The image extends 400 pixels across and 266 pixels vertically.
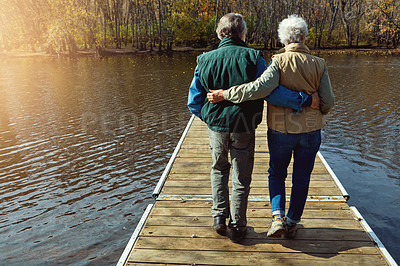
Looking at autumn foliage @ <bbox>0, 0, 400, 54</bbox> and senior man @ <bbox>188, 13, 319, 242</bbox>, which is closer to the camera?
senior man @ <bbox>188, 13, 319, 242</bbox>

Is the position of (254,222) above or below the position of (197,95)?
below

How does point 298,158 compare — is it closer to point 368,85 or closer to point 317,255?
point 317,255

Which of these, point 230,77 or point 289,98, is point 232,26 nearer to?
point 230,77

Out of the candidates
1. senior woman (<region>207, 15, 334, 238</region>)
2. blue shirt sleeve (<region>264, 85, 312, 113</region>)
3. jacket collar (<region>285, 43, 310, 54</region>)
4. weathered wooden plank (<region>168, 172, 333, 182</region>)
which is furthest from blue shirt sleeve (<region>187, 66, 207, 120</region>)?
weathered wooden plank (<region>168, 172, 333, 182</region>)

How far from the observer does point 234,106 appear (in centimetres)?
298

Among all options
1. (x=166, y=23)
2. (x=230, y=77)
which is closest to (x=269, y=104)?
(x=230, y=77)

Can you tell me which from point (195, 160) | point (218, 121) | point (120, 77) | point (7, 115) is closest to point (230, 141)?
point (218, 121)

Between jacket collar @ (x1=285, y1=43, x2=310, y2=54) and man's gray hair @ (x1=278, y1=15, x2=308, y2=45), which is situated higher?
man's gray hair @ (x1=278, y1=15, x2=308, y2=45)

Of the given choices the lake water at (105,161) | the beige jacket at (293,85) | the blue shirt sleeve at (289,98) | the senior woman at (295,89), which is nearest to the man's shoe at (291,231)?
the senior woman at (295,89)

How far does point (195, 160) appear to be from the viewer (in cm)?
593

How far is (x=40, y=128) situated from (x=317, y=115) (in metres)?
9.90

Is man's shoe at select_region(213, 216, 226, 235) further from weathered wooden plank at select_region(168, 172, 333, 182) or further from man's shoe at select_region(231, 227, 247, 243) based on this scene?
weathered wooden plank at select_region(168, 172, 333, 182)

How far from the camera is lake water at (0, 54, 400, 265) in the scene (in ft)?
16.4

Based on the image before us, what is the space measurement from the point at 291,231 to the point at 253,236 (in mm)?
388
